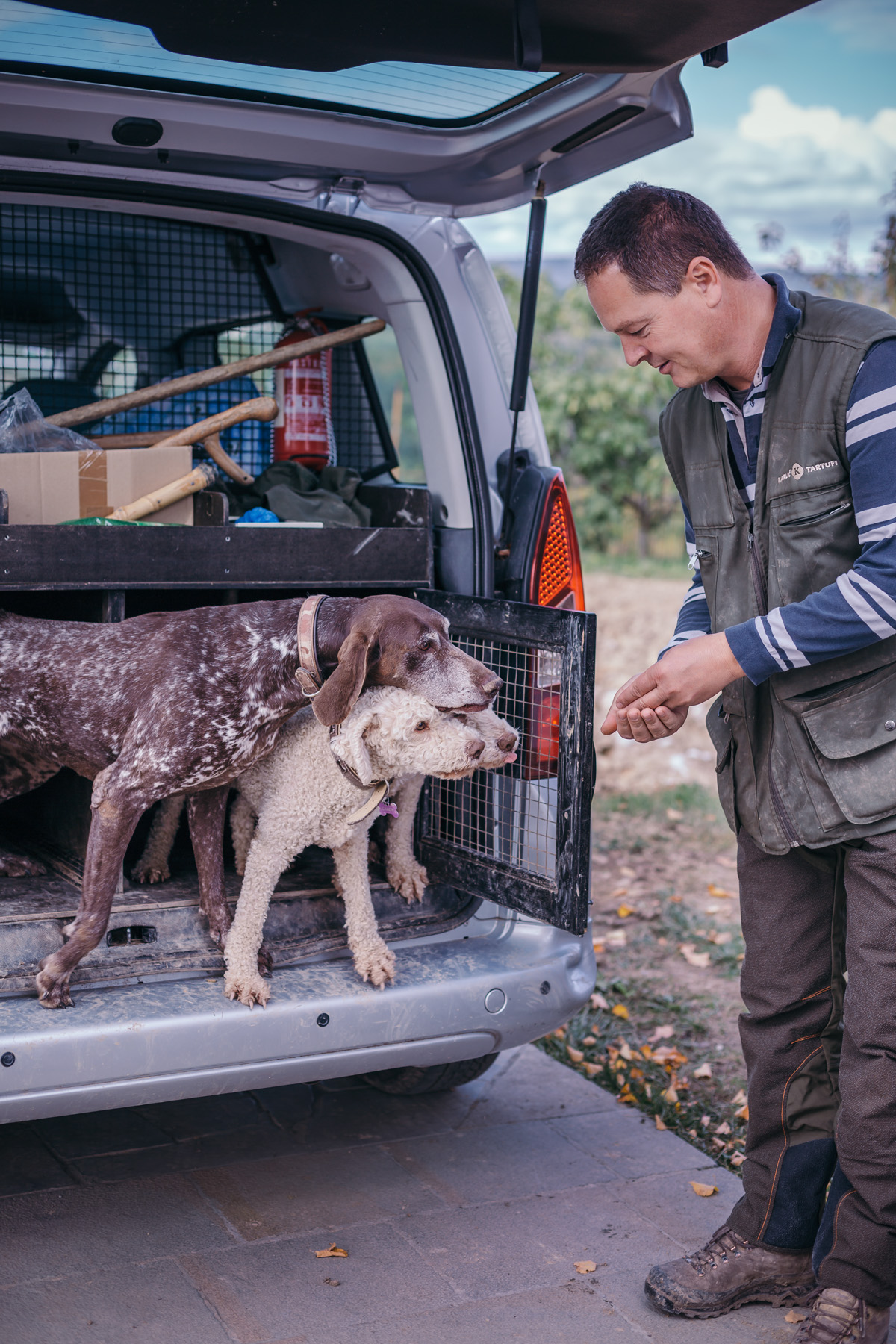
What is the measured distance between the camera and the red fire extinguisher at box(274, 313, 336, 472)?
151 inches

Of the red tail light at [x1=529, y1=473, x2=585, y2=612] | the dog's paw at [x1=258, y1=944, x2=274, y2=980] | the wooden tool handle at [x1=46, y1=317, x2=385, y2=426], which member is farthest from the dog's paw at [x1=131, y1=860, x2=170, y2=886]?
the wooden tool handle at [x1=46, y1=317, x2=385, y2=426]

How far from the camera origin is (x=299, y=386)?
3.83 m

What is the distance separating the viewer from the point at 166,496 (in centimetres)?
326

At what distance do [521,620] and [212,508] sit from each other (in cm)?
98

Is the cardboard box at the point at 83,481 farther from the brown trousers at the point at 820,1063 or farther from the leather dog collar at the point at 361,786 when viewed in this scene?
the brown trousers at the point at 820,1063

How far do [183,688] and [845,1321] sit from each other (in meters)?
1.87

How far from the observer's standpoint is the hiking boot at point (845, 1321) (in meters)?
2.43

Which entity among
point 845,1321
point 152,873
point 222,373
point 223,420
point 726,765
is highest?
point 222,373

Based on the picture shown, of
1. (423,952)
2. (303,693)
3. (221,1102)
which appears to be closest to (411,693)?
(303,693)

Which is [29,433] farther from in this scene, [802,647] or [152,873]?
[802,647]

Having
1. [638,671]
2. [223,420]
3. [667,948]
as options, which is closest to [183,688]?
[223,420]

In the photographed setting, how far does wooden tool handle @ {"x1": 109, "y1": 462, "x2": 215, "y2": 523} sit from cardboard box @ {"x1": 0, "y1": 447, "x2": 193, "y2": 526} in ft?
0.09

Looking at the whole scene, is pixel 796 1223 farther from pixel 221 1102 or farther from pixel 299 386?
pixel 299 386

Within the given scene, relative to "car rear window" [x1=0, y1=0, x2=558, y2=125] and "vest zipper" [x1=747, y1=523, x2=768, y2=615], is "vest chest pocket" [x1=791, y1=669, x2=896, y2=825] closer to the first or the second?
"vest zipper" [x1=747, y1=523, x2=768, y2=615]
